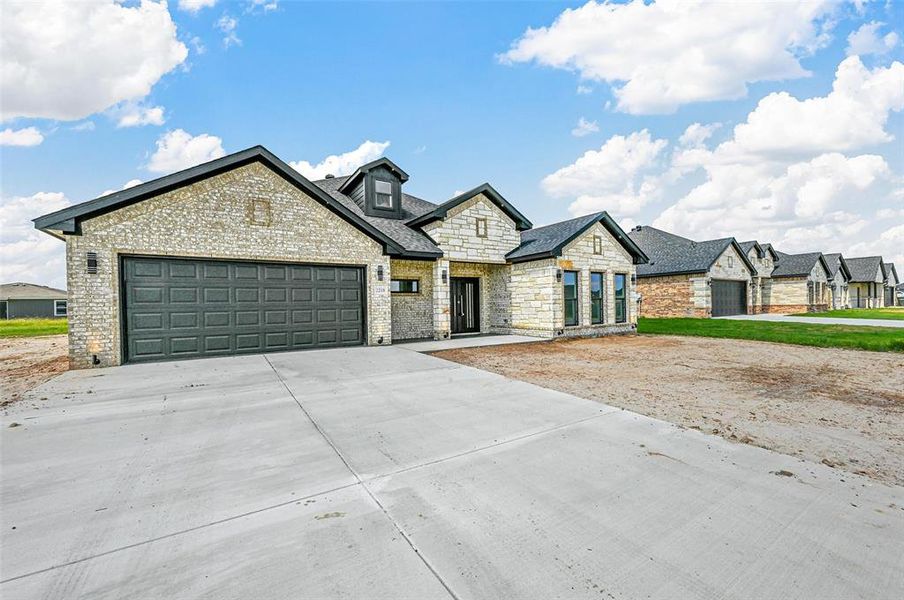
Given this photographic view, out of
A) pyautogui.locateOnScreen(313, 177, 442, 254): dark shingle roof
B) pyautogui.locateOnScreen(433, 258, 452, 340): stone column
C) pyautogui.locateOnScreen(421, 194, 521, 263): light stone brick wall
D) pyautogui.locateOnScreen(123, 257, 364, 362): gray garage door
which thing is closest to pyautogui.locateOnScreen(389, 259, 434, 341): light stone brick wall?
pyautogui.locateOnScreen(433, 258, 452, 340): stone column

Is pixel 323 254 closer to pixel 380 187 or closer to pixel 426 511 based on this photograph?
pixel 380 187

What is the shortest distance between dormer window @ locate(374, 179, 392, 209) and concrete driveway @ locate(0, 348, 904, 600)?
11.7 meters

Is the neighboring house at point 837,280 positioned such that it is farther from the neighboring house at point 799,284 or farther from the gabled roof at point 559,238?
the gabled roof at point 559,238

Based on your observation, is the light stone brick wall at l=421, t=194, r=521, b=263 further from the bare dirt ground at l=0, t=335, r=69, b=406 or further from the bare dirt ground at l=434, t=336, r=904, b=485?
the bare dirt ground at l=0, t=335, r=69, b=406

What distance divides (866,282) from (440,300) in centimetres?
6002

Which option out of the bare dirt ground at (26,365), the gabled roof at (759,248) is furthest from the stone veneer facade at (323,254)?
the gabled roof at (759,248)

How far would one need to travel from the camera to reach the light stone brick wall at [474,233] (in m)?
14.1

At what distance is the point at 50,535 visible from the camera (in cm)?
260

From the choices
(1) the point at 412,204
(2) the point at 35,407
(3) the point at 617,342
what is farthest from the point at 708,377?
(1) the point at 412,204

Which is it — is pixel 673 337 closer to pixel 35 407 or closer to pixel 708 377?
pixel 708 377

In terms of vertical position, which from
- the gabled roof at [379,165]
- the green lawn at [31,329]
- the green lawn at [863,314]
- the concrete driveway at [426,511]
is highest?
the gabled roof at [379,165]

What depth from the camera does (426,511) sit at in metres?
2.81

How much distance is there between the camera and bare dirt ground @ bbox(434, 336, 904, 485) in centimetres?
408

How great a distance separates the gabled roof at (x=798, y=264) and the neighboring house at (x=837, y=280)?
1.25 meters
